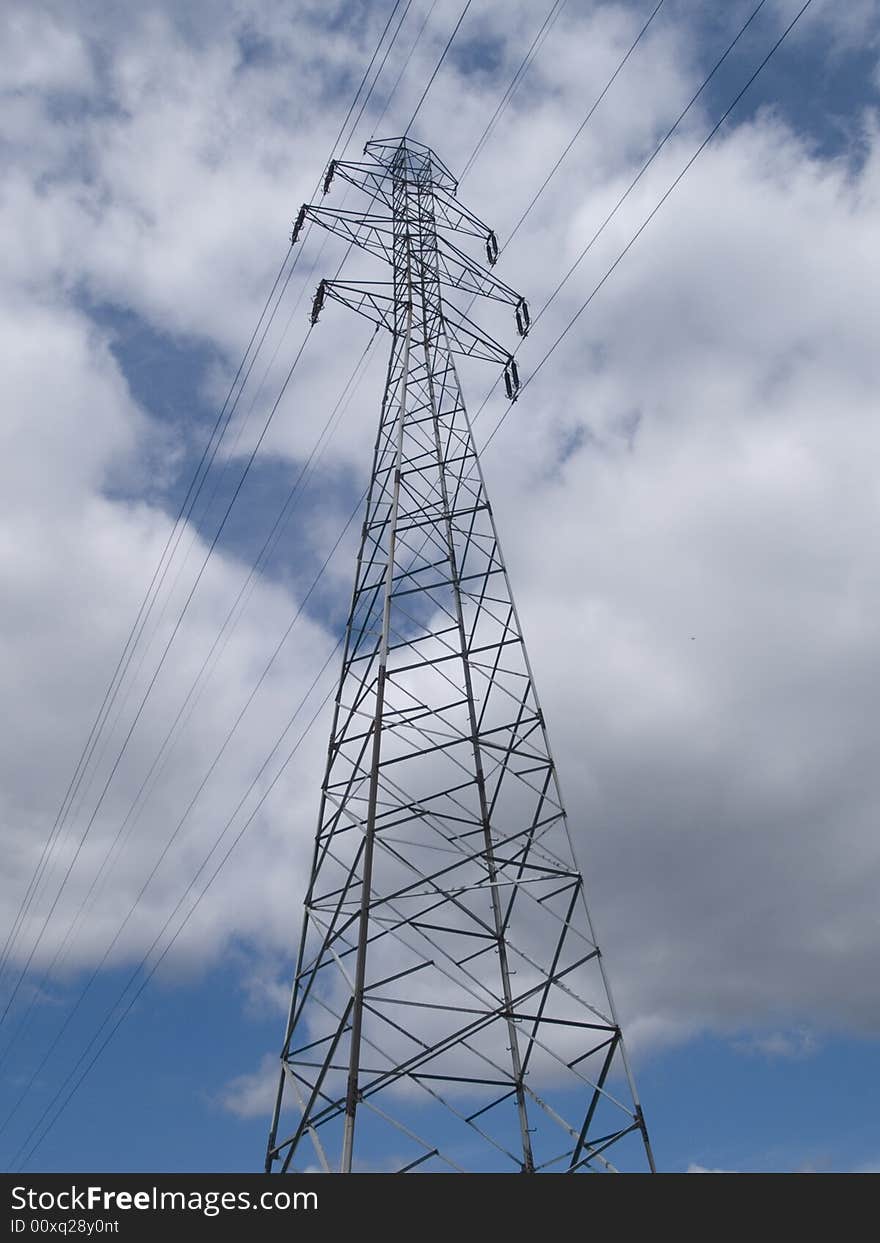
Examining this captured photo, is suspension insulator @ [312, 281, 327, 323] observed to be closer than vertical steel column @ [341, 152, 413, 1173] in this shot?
No

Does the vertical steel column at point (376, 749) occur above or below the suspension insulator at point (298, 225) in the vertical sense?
below

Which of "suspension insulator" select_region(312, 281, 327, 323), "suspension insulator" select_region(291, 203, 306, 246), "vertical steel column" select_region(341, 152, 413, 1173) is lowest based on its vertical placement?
"vertical steel column" select_region(341, 152, 413, 1173)

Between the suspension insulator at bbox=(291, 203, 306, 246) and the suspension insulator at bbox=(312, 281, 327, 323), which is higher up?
the suspension insulator at bbox=(291, 203, 306, 246)

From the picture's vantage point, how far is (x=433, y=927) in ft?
52.5

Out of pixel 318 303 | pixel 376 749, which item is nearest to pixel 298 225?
pixel 318 303

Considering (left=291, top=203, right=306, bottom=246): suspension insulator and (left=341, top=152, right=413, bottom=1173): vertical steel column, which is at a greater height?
(left=291, top=203, right=306, bottom=246): suspension insulator

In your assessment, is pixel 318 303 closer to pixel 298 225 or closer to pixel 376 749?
pixel 298 225

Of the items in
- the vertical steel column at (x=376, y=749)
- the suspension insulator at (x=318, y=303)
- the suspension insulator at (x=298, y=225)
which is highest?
the suspension insulator at (x=298, y=225)

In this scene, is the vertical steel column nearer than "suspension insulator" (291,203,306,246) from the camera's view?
Yes
